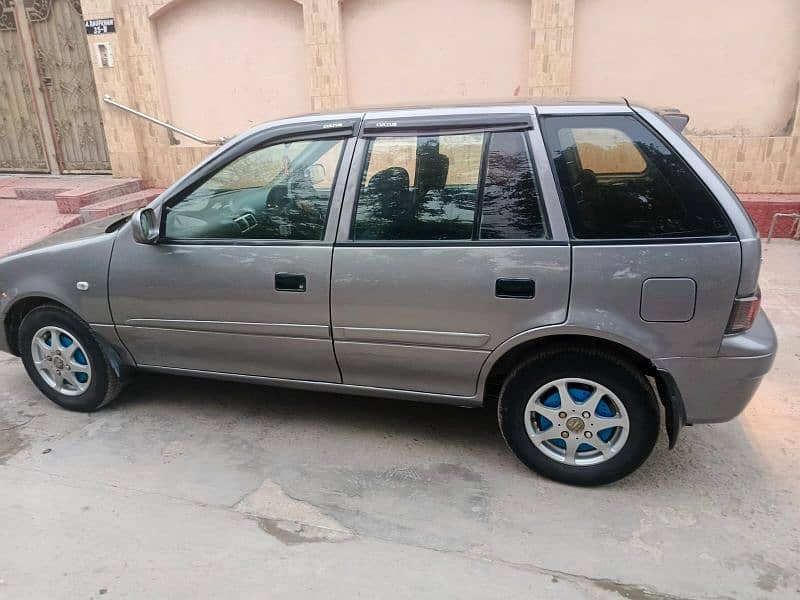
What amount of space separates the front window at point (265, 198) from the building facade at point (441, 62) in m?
3.40

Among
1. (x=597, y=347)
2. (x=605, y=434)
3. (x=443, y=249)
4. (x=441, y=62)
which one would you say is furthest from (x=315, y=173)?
(x=441, y=62)

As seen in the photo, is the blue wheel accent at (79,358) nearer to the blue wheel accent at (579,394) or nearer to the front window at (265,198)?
the front window at (265,198)

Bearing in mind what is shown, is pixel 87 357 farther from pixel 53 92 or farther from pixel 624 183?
pixel 53 92

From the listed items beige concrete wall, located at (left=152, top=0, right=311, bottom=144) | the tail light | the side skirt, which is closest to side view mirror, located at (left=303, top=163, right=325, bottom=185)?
the side skirt

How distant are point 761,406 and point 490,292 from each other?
2045 mm

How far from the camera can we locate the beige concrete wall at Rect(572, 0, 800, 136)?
659 cm

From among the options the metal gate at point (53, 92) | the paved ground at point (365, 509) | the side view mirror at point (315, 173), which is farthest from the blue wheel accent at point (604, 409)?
the metal gate at point (53, 92)

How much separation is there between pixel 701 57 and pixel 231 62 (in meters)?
5.80

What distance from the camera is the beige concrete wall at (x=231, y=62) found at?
7.86 meters

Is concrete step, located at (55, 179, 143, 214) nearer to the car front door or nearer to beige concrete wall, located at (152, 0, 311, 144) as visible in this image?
beige concrete wall, located at (152, 0, 311, 144)

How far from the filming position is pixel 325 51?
7.58 m

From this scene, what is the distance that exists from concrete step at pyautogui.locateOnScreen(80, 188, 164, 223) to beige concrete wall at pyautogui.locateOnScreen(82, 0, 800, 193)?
666mm

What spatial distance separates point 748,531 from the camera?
8.61 feet

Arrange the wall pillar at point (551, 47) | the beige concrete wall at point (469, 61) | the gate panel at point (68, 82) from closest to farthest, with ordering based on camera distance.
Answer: the beige concrete wall at point (469, 61) < the wall pillar at point (551, 47) < the gate panel at point (68, 82)
